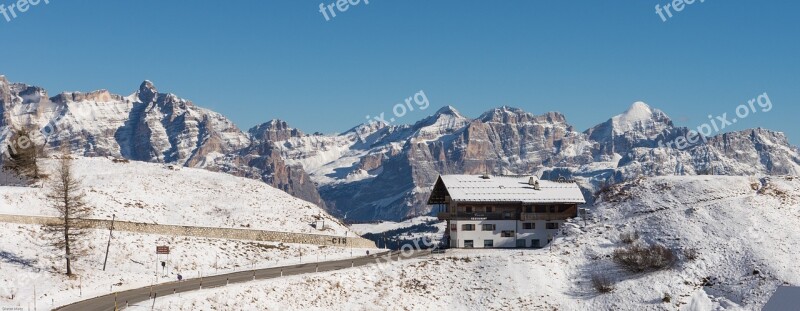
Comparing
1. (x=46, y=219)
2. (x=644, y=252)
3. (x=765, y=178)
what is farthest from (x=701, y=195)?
(x=46, y=219)

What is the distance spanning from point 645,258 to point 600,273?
526 centimetres

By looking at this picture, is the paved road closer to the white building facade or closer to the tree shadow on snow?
the white building facade

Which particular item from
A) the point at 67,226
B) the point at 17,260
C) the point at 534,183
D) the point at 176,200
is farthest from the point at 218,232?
the point at 534,183

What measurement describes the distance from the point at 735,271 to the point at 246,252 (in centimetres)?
5711

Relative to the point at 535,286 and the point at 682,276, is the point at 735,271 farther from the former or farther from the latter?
the point at 535,286

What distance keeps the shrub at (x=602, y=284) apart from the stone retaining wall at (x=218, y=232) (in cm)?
3855

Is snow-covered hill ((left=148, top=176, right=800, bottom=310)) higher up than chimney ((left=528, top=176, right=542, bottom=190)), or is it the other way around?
chimney ((left=528, top=176, right=542, bottom=190))

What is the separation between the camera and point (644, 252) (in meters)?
95.9

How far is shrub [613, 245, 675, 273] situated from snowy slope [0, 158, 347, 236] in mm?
41985

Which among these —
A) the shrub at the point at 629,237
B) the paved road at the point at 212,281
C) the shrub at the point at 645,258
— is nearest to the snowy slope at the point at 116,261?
the paved road at the point at 212,281

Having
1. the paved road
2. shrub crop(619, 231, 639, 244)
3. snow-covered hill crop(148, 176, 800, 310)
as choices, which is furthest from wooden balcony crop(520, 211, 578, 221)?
the paved road

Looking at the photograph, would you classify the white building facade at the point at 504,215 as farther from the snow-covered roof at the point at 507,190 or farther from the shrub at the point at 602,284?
the shrub at the point at 602,284

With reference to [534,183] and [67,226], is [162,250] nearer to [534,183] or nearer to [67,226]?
[67,226]

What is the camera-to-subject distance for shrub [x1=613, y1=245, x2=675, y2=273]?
93.9m
